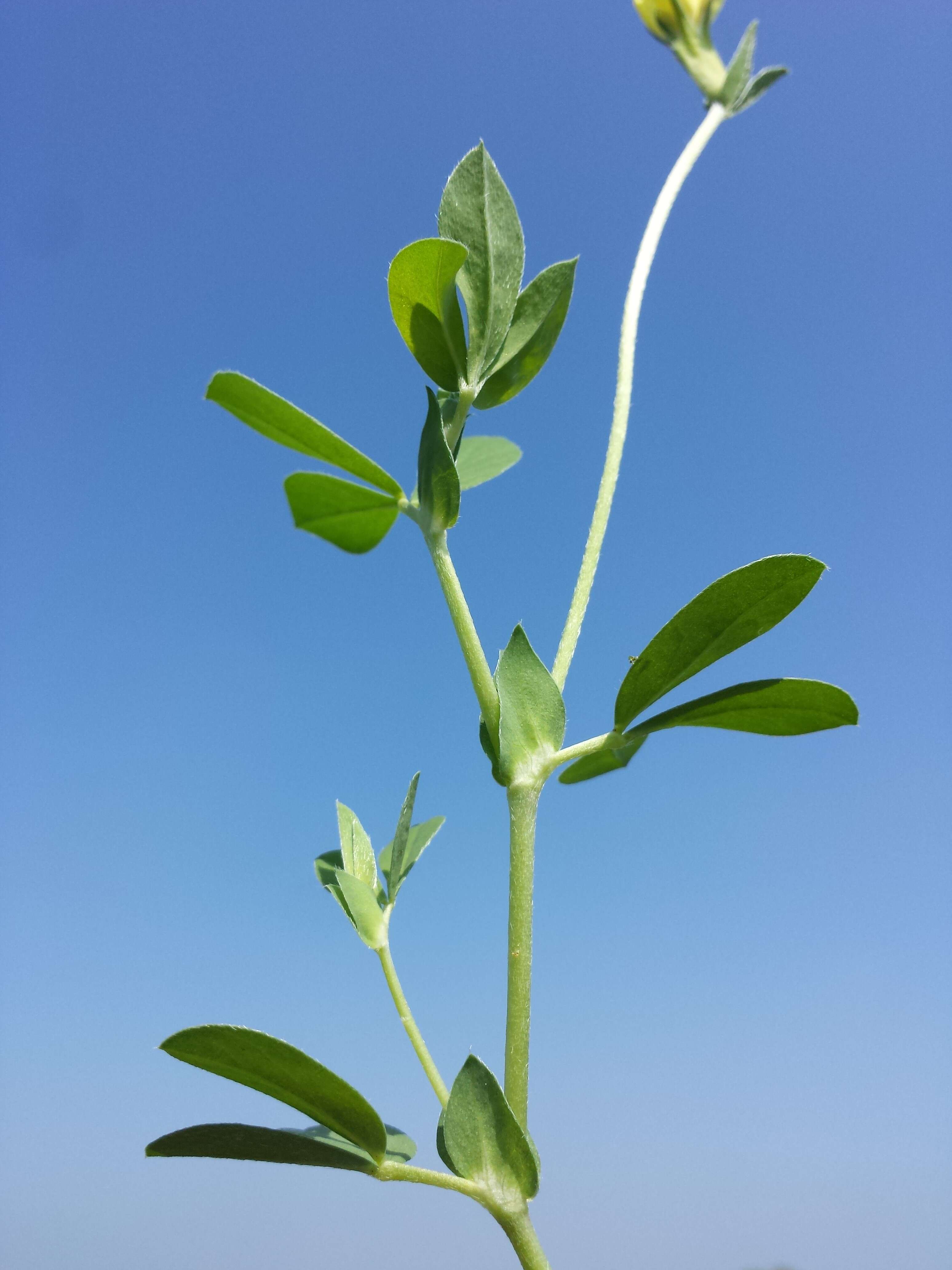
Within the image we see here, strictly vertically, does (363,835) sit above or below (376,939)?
above

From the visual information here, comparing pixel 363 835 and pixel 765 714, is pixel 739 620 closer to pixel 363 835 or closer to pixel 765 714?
pixel 765 714

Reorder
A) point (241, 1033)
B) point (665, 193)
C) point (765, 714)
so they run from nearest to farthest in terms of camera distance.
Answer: point (241, 1033) → point (765, 714) → point (665, 193)

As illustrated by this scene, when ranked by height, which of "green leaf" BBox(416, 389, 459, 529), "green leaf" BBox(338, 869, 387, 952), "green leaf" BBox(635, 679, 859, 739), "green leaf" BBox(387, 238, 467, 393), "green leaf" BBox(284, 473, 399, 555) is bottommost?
"green leaf" BBox(338, 869, 387, 952)

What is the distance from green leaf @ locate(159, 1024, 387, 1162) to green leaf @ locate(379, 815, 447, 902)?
28cm

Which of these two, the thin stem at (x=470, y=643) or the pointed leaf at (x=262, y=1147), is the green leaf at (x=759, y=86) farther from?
the pointed leaf at (x=262, y=1147)

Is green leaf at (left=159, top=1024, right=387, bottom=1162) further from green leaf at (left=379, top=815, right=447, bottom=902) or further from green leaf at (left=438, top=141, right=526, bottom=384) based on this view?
green leaf at (left=438, top=141, right=526, bottom=384)

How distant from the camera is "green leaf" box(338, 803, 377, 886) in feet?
3.76

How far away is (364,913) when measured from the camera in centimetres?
104

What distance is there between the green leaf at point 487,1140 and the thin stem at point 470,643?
1.02ft

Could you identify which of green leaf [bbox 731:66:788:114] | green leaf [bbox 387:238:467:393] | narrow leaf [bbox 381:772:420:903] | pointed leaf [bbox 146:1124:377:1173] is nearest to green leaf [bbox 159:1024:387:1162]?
pointed leaf [bbox 146:1124:377:1173]

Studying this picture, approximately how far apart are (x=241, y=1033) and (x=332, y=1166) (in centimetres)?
20

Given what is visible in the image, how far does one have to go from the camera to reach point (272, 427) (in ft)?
3.29

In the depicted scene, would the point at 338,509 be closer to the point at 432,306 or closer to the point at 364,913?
the point at 432,306

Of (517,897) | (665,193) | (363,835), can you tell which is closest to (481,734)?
(517,897)
